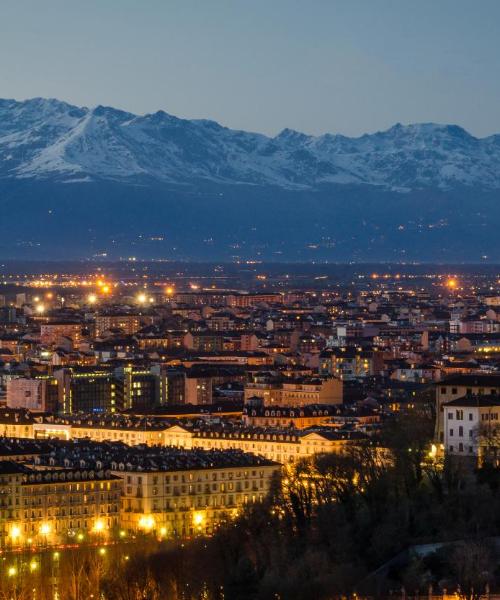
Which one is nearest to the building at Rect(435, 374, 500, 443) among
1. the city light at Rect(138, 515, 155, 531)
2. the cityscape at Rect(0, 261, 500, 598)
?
the cityscape at Rect(0, 261, 500, 598)

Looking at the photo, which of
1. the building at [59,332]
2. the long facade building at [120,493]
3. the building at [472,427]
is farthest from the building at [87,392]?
the building at [472,427]

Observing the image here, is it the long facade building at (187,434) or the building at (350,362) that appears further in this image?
the building at (350,362)

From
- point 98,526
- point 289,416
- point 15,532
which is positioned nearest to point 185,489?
point 98,526

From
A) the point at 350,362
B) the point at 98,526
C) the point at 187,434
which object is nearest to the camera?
the point at 98,526

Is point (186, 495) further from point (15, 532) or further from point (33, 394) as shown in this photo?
point (33, 394)

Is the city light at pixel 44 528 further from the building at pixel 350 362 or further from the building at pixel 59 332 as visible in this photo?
the building at pixel 59 332

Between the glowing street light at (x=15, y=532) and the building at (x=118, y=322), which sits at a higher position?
the building at (x=118, y=322)

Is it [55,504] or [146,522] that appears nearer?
[55,504]

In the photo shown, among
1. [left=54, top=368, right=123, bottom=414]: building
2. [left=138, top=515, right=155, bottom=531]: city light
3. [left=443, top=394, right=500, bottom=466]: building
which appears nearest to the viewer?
[left=443, top=394, right=500, bottom=466]: building

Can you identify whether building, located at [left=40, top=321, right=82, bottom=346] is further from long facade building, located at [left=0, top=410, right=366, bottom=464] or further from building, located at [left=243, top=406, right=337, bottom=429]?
building, located at [left=243, top=406, right=337, bottom=429]

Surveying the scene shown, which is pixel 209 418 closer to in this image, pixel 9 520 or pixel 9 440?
pixel 9 440

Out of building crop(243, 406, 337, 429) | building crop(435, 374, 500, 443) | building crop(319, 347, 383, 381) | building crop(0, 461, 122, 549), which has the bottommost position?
building crop(0, 461, 122, 549)

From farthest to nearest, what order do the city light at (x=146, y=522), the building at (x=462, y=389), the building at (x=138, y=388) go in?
the building at (x=138, y=388), the city light at (x=146, y=522), the building at (x=462, y=389)
